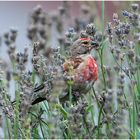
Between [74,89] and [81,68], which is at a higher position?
[81,68]

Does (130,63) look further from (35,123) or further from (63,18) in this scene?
(63,18)

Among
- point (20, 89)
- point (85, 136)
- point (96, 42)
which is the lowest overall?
point (85, 136)

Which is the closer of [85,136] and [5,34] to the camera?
[85,136]

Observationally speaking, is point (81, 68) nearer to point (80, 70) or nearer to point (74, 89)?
point (80, 70)

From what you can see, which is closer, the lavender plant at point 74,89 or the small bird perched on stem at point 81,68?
the lavender plant at point 74,89

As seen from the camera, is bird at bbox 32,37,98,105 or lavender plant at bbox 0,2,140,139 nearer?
lavender plant at bbox 0,2,140,139

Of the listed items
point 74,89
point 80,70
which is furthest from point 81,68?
point 74,89

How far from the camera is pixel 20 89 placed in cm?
277

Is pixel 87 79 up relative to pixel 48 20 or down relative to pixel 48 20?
down

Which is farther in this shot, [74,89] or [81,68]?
[81,68]

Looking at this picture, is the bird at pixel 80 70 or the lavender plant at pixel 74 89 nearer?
the lavender plant at pixel 74 89

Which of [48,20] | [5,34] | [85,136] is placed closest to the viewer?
[85,136]

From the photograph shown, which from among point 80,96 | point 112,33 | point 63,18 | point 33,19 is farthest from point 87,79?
point 63,18

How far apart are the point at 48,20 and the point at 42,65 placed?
1.04 m
